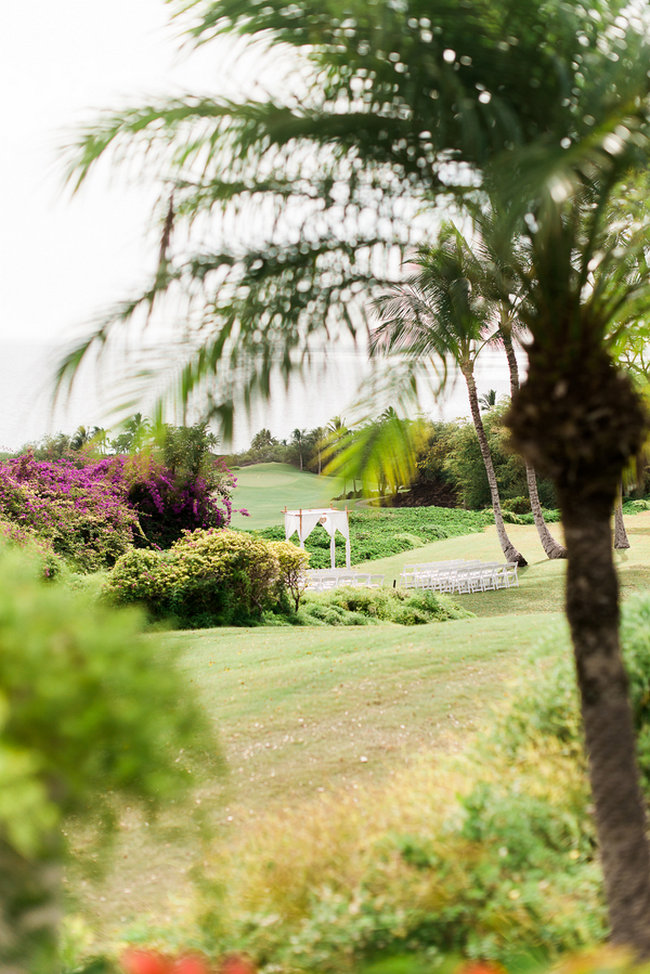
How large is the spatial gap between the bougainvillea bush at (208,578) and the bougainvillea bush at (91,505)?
0.97 m

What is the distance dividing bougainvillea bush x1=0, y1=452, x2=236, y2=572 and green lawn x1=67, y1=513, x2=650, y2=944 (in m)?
3.46

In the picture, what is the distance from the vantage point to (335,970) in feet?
8.14

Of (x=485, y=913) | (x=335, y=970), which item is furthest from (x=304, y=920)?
(x=485, y=913)

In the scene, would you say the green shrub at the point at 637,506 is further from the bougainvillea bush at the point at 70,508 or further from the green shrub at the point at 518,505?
the bougainvillea bush at the point at 70,508

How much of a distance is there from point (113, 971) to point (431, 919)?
3.62 feet

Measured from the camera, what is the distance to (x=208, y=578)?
982cm

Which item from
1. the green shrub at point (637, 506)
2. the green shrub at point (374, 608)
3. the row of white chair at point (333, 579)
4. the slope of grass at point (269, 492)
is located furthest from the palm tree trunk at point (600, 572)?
the slope of grass at point (269, 492)

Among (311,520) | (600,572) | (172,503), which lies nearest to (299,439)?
(311,520)

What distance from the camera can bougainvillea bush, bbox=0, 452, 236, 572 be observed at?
1106cm

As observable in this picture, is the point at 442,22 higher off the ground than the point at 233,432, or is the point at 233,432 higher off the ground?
the point at 442,22

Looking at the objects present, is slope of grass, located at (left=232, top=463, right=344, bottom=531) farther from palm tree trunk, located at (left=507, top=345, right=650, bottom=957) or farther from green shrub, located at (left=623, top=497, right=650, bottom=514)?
palm tree trunk, located at (left=507, top=345, right=650, bottom=957)

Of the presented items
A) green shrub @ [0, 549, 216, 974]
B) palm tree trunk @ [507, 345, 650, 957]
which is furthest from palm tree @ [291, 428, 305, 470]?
green shrub @ [0, 549, 216, 974]

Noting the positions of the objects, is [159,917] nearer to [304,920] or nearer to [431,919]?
[304,920]

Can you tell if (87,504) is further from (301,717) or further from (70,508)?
(301,717)
